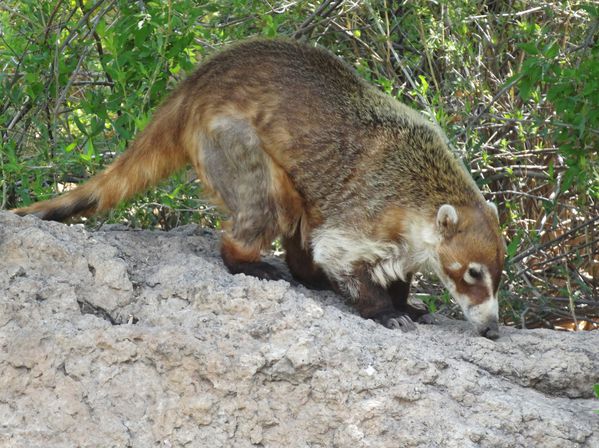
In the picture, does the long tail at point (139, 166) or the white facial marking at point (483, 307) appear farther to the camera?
the long tail at point (139, 166)

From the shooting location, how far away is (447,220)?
530 centimetres

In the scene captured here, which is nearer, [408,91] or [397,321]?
[397,321]

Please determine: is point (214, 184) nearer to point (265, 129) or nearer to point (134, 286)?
point (265, 129)

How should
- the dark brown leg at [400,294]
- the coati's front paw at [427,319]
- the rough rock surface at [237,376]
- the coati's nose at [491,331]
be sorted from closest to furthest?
the rough rock surface at [237,376] → the coati's nose at [491,331] → the coati's front paw at [427,319] → the dark brown leg at [400,294]

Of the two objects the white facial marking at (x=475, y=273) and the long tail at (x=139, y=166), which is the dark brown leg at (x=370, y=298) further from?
the long tail at (x=139, y=166)

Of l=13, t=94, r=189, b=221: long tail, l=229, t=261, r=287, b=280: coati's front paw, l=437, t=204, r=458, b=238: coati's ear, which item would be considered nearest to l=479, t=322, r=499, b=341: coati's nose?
l=437, t=204, r=458, b=238: coati's ear

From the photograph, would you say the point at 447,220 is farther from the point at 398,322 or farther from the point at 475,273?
the point at 398,322

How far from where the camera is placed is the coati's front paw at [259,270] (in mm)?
5422

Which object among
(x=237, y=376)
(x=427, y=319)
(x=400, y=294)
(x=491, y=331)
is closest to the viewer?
(x=237, y=376)

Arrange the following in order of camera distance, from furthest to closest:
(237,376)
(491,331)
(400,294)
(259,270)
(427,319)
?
1. (400,294)
2. (259,270)
3. (427,319)
4. (491,331)
5. (237,376)

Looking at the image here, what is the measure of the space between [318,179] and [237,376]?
1.81 meters

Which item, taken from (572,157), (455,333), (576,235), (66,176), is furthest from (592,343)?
(66,176)

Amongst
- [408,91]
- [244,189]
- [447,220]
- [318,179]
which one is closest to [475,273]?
[447,220]

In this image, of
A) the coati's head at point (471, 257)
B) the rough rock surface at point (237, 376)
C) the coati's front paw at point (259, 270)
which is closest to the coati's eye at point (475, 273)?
the coati's head at point (471, 257)
